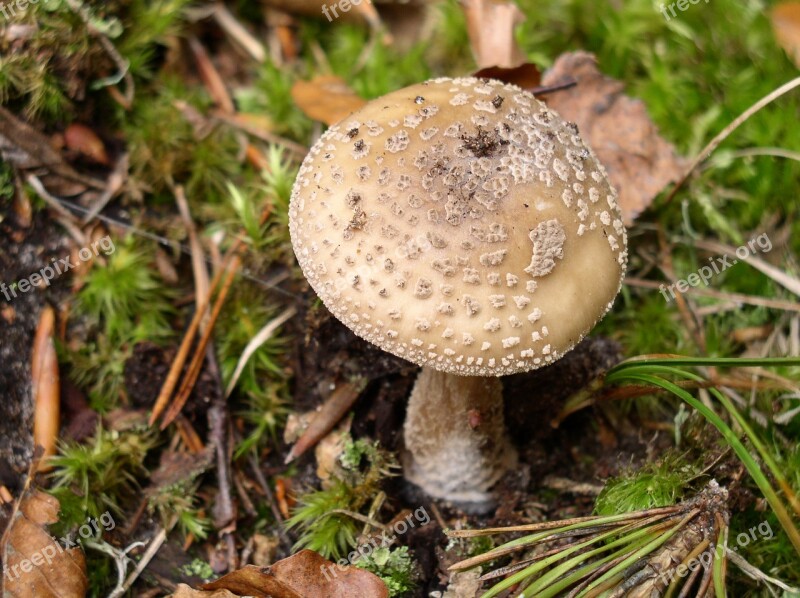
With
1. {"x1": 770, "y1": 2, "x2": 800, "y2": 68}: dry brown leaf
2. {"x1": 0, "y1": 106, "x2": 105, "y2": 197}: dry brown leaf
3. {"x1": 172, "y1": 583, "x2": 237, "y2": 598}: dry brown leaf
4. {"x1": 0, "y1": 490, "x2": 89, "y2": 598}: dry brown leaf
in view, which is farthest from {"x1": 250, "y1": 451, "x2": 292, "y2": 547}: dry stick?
{"x1": 770, "y1": 2, "x2": 800, "y2": 68}: dry brown leaf

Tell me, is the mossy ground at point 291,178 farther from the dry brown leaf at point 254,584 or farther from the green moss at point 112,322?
the dry brown leaf at point 254,584

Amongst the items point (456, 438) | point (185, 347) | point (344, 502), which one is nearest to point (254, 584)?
point (344, 502)

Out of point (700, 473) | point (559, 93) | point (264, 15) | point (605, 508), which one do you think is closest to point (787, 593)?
point (700, 473)

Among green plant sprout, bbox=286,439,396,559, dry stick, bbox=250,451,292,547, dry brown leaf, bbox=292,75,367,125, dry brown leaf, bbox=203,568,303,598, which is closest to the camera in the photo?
dry brown leaf, bbox=203,568,303,598

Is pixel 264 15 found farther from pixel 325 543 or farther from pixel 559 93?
pixel 325 543

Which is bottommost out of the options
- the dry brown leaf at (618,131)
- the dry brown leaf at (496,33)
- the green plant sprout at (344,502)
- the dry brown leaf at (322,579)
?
the green plant sprout at (344,502)

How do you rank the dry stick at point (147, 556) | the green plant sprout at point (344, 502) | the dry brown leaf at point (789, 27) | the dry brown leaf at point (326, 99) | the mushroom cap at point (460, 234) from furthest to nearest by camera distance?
the dry brown leaf at point (789, 27) < the dry brown leaf at point (326, 99) < the green plant sprout at point (344, 502) < the dry stick at point (147, 556) < the mushroom cap at point (460, 234)

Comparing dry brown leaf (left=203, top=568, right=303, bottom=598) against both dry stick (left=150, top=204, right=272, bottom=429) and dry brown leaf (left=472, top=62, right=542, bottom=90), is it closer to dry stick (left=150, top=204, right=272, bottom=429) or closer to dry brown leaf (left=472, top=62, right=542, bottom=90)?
dry stick (left=150, top=204, right=272, bottom=429)

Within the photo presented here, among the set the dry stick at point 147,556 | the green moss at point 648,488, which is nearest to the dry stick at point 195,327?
the dry stick at point 147,556
